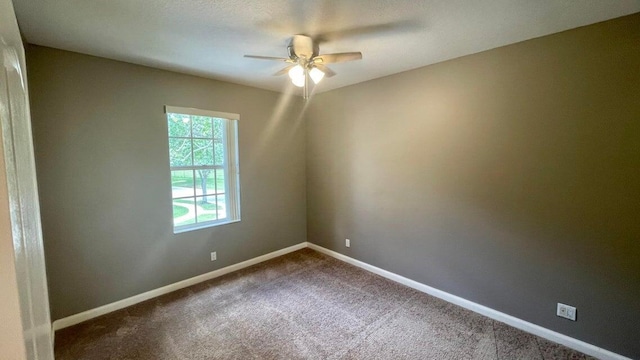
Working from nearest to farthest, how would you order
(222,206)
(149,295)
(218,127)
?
(149,295), (218,127), (222,206)

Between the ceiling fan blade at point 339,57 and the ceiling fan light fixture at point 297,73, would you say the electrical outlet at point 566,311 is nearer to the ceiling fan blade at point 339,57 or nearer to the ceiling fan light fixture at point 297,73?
the ceiling fan blade at point 339,57

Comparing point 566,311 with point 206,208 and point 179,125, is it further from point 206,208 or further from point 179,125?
point 179,125

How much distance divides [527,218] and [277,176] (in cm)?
292

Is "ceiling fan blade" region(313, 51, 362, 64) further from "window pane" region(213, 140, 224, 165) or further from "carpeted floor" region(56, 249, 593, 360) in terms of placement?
"carpeted floor" region(56, 249, 593, 360)

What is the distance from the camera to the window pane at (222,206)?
139 inches

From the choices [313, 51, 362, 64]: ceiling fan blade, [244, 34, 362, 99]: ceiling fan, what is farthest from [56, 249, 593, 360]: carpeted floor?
[313, 51, 362, 64]: ceiling fan blade

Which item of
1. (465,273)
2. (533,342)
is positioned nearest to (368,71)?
(465,273)

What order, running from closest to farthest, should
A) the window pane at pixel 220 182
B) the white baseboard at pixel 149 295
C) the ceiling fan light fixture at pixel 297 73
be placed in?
the ceiling fan light fixture at pixel 297 73
the white baseboard at pixel 149 295
the window pane at pixel 220 182

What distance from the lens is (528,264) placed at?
230 centimetres

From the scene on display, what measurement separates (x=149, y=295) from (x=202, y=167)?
1.49m

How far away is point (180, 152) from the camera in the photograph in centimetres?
311

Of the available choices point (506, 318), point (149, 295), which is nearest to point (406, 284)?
point (506, 318)

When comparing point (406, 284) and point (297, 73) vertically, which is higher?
point (297, 73)

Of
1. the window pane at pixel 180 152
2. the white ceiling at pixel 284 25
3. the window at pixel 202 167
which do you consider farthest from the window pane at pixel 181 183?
the white ceiling at pixel 284 25
